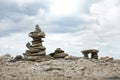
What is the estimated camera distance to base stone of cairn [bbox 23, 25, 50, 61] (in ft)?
254

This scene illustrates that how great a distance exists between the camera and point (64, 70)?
64.0 metres

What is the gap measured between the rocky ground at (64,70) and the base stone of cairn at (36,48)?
433cm

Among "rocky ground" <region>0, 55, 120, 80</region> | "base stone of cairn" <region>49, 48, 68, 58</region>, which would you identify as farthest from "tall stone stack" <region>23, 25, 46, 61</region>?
"rocky ground" <region>0, 55, 120, 80</region>

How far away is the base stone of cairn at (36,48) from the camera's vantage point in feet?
254

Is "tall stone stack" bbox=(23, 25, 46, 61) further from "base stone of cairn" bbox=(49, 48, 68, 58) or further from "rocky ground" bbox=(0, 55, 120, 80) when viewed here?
"rocky ground" bbox=(0, 55, 120, 80)

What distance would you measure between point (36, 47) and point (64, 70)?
55.4 feet

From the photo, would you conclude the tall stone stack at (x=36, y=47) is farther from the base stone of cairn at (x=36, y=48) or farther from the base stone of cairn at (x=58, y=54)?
the base stone of cairn at (x=58, y=54)

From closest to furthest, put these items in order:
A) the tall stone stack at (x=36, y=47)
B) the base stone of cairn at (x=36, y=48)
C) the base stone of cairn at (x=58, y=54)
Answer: the base stone of cairn at (x=36, y=48) → the tall stone stack at (x=36, y=47) → the base stone of cairn at (x=58, y=54)

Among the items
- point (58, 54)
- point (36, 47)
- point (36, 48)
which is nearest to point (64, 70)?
point (36, 48)

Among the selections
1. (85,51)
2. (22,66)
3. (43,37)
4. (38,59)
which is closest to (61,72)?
(22,66)

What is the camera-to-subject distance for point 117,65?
73.2m

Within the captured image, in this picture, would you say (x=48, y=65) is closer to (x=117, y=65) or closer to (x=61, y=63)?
(x=61, y=63)

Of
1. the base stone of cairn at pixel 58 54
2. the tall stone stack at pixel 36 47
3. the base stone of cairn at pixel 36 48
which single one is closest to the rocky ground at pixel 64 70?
the base stone of cairn at pixel 36 48

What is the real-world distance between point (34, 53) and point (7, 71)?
63.7 ft
